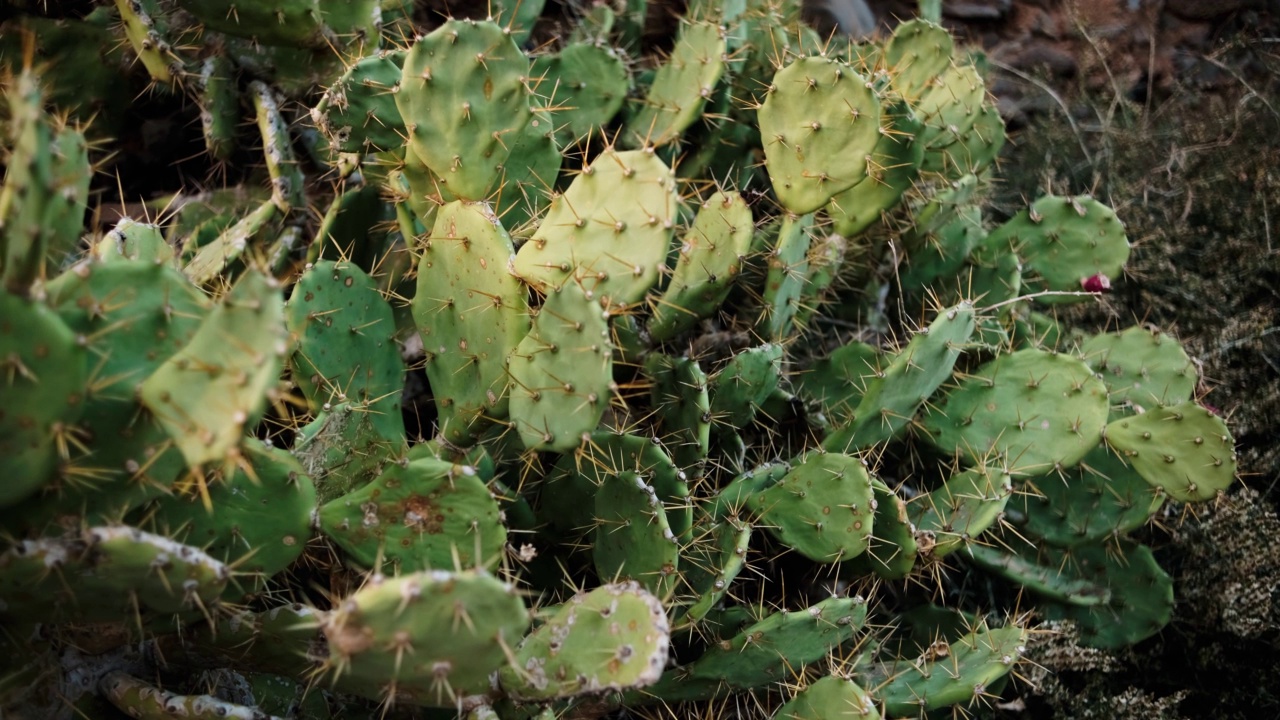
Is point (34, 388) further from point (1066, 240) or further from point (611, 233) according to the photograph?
point (1066, 240)

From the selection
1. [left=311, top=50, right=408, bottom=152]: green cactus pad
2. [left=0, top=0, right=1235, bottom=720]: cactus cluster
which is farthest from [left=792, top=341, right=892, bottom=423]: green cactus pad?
[left=311, top=50, right=408, bottom=152]: green cactus pad

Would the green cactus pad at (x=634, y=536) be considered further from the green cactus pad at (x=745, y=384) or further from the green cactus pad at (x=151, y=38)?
the green cactus pad at (x=151, y=38)

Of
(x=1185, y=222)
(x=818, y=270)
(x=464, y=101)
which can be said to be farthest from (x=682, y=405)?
(x=1185, y=222)

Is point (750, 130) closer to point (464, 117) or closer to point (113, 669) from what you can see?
point (464, 117)

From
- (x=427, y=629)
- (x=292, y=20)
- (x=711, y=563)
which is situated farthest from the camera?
(x=292, y=20)

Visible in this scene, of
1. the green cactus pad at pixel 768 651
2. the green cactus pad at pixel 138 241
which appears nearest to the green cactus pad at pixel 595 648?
the green cactus pad at pixel 768 651

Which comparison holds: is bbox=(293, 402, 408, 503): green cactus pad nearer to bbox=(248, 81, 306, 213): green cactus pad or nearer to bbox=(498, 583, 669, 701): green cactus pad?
bbox=(498, 583, 669, 701): green cactus pad

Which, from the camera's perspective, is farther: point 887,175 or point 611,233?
point 887,175
